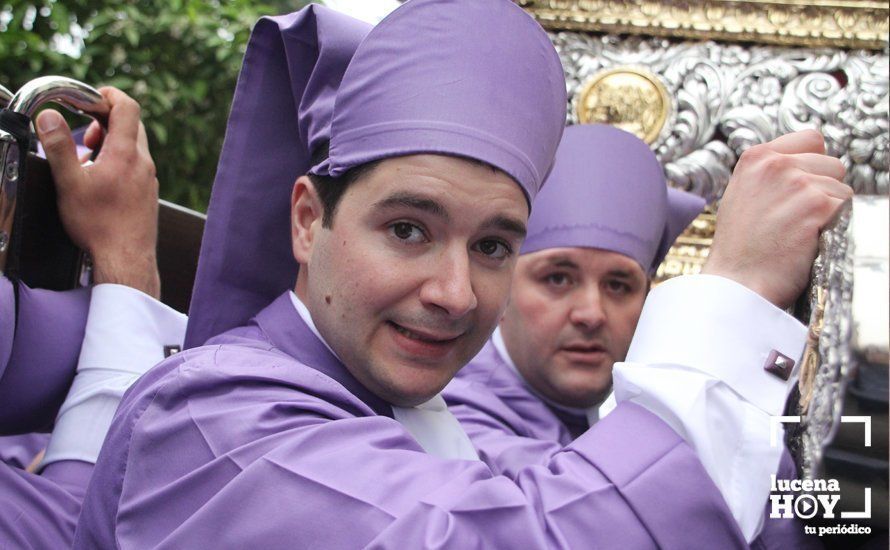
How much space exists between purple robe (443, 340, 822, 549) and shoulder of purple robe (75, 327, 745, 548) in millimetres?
Answer: 513

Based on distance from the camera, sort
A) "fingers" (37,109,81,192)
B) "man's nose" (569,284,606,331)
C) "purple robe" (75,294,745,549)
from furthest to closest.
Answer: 1. "man's nose" (569,284,606,331)
2. "fingers" (37,109,81,192)
3. "purple robe" (75,294,745,549)

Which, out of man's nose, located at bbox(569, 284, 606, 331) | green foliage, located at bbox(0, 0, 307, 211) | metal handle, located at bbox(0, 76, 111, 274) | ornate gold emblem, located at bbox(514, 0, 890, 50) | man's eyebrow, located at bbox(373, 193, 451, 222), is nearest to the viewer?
man's eyebrow, located at bbox(373, 193, 451, 222)

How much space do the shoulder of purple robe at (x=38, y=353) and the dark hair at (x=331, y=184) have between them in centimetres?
49

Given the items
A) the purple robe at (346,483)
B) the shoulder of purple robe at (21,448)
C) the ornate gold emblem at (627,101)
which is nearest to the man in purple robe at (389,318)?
the purple robe at (346,483)

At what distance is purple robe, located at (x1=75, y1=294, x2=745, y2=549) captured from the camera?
45.4 inches

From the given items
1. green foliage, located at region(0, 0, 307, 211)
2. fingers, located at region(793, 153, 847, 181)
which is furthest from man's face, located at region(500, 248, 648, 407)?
green foliage, located at region(0, 0, 307, 211)

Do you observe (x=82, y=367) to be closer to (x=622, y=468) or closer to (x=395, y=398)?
(x=395, y=398)

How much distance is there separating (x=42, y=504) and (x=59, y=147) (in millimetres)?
598

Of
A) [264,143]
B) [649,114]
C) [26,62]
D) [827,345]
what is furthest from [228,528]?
[26,62]

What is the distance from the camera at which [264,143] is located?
5.91ft

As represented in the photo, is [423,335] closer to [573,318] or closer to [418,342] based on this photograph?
[418,342]

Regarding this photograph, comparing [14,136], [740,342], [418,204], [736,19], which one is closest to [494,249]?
[418,204]

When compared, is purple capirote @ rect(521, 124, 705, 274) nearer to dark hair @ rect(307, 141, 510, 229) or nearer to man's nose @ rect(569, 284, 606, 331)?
man's nose @ rect(569, 284, 606, 331)

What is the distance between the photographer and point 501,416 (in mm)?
2311
